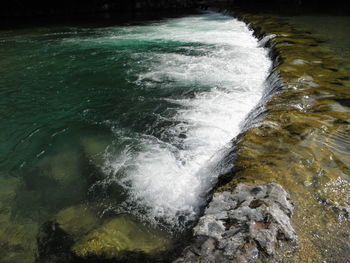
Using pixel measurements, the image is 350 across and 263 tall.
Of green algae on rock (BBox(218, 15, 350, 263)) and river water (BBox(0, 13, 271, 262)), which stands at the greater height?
green algae on rock (BBox(218, 15, 350, 263))

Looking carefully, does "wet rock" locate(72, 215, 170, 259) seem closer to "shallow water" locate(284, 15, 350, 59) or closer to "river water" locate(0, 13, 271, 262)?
"river water" locate(0, 13, 271, 262)

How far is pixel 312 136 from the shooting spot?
4.20 metres

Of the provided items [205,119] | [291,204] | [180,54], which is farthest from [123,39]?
[291,204]

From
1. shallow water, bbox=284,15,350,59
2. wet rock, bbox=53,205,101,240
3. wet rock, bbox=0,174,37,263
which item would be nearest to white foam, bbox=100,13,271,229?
wet rock, bbox=53,205,101,240

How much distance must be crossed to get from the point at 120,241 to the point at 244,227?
5.14 feet

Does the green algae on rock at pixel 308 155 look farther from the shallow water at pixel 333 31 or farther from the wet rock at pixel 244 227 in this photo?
→ the shallow water at pixel 333 31

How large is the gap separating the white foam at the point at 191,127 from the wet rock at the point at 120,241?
26 cm

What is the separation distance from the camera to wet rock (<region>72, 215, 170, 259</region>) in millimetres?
3254

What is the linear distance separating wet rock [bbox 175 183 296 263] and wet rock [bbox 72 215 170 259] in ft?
2.41

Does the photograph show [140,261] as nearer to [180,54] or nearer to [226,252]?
[226,252]

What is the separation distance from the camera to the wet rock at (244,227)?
99.7 inches

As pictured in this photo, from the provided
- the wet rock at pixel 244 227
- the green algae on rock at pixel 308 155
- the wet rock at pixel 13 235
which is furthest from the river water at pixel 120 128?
the wet rock at pixel 244 227

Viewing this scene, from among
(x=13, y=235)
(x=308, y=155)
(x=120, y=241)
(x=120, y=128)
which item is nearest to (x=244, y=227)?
(x=120, y=241)

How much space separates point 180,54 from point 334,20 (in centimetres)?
1048
